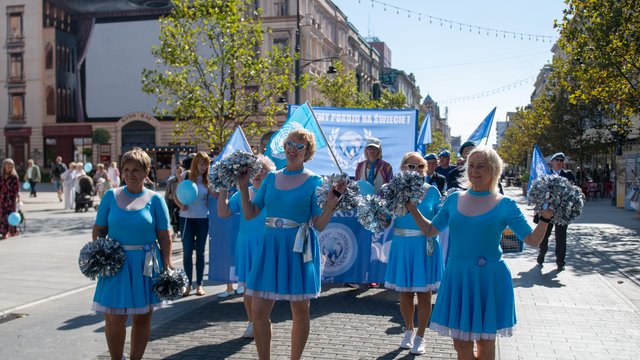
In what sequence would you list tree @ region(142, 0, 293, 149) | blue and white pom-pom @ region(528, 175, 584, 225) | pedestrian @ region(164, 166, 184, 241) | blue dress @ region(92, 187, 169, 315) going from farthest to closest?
tree @ region(142, 0, 293, 149), pedestrian @ region(164, 166, 184, 241), blue dress @ region(92, 187, 169, 315), blue and white pom-pom @ region(528, 175, 584, 225)

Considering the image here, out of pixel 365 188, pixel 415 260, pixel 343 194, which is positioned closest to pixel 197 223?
pixel 365 188

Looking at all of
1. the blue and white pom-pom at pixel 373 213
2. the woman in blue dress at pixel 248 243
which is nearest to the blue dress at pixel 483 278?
the blue and white pom-pom at pixel 373 213

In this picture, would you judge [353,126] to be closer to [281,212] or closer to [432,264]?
[432,264]

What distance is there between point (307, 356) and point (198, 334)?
137 cm

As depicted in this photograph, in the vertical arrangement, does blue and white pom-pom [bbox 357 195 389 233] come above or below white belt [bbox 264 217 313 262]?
above

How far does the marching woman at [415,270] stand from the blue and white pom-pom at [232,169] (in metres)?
1.60

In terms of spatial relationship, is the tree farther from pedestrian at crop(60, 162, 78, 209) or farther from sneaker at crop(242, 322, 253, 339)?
sneaker at crop(242, 322, 253, 339)

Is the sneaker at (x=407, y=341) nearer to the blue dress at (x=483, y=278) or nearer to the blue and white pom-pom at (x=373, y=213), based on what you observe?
the blue and white pom-pom at (x=373, y=213)

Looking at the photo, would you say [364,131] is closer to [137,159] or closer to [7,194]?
[137,159]

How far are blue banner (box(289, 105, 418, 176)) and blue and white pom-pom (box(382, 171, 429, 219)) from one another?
4226mm

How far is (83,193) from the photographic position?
23109 mm

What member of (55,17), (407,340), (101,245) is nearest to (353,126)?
(407,340)

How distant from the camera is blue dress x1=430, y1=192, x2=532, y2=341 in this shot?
13.2 ft

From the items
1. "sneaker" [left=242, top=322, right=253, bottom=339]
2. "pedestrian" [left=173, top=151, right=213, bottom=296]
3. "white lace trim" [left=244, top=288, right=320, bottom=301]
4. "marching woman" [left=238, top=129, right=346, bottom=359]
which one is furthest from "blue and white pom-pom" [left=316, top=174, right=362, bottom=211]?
"pedestrian" [left=173, top=151, right=213, bottom=296]
